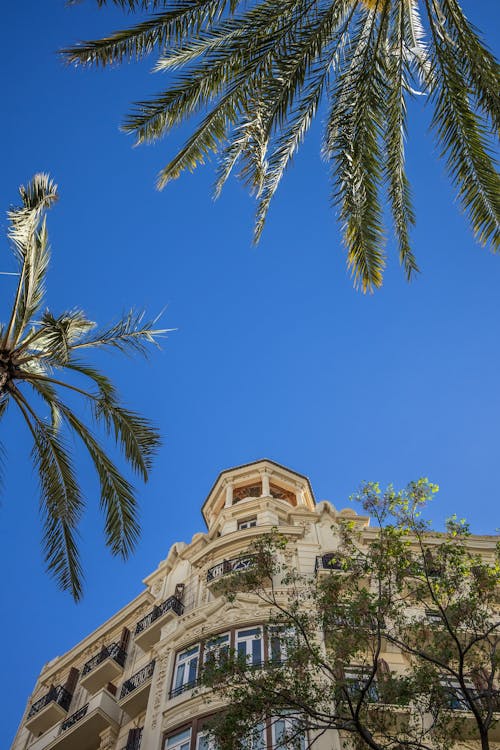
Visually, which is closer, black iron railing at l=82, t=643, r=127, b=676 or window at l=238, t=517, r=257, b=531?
black iron railing at l=82, t=643, r=127, b=676

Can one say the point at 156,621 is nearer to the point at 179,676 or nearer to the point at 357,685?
the point at 179,676

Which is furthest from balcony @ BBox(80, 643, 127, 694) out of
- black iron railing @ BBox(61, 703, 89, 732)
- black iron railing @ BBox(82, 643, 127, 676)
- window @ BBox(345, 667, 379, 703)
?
window @ BBox(345, 667, 379, 703)

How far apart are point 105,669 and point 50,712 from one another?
300 centimetres

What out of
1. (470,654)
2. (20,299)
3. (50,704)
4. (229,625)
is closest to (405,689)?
(470,654)

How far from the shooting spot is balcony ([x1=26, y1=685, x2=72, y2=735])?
26.9 meters

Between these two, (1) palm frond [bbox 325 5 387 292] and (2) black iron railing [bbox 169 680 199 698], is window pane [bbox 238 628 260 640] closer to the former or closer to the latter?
(2) black iron railing [bbox 169 680 199 698]

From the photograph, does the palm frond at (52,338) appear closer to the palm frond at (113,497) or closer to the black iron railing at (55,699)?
the palm frond at (113,497)

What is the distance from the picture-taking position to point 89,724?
23844 millimetres

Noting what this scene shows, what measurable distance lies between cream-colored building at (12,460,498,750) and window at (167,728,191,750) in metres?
0.03

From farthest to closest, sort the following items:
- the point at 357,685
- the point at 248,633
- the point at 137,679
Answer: the point at 137,679, the point at 248,633, the point at 357,685

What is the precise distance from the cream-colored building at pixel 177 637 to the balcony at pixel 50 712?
0.13 feet

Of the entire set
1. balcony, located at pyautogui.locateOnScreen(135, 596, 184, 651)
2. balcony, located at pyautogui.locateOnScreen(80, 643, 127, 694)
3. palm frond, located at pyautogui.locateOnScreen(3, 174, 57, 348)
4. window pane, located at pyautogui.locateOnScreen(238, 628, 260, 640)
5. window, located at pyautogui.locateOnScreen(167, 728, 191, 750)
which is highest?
palm frond, located at pyautogui.locateOnScreen(3, 174, 57, 348)

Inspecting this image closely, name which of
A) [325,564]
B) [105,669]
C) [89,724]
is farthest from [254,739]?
[105,669]

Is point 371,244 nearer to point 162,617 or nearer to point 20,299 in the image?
A: point 20,299
